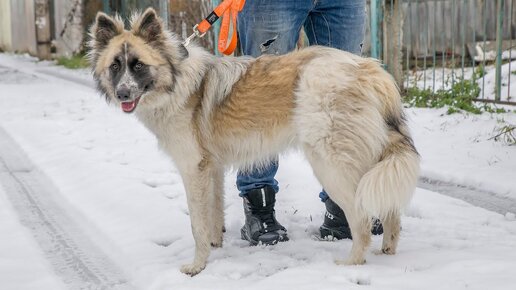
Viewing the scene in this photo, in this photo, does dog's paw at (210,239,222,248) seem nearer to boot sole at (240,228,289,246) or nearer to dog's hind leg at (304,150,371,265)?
boot sole at (240,228,289,246)

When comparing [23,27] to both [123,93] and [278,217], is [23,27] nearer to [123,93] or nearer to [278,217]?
[278,217]

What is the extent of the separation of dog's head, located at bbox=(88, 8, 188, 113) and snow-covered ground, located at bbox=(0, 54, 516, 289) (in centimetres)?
77

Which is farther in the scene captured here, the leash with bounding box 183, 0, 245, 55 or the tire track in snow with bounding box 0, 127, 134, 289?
the leash with bounding box 183, 0, 245, 55

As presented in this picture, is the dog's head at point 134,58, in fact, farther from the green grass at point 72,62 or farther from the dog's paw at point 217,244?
the green grass at point 72,62

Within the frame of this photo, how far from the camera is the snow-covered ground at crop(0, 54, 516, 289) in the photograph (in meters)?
2.88

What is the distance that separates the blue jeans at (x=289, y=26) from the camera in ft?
11.4

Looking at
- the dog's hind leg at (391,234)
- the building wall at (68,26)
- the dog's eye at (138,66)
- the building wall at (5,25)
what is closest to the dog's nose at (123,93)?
the dog's eye at (138,66)

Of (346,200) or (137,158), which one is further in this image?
(137,158)

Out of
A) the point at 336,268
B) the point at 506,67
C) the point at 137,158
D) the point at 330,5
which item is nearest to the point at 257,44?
the point at 330,5

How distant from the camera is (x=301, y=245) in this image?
342 centimetres

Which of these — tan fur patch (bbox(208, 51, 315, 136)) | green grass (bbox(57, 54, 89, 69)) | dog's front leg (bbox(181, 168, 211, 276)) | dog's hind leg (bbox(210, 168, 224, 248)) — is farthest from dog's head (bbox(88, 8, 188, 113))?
green grass (bbox(57, 54, 89, 69))

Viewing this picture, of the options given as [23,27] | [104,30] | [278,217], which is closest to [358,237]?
[278,217]

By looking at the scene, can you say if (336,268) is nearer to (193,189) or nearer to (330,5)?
(193,189)

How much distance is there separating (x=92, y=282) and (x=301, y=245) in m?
1.09
